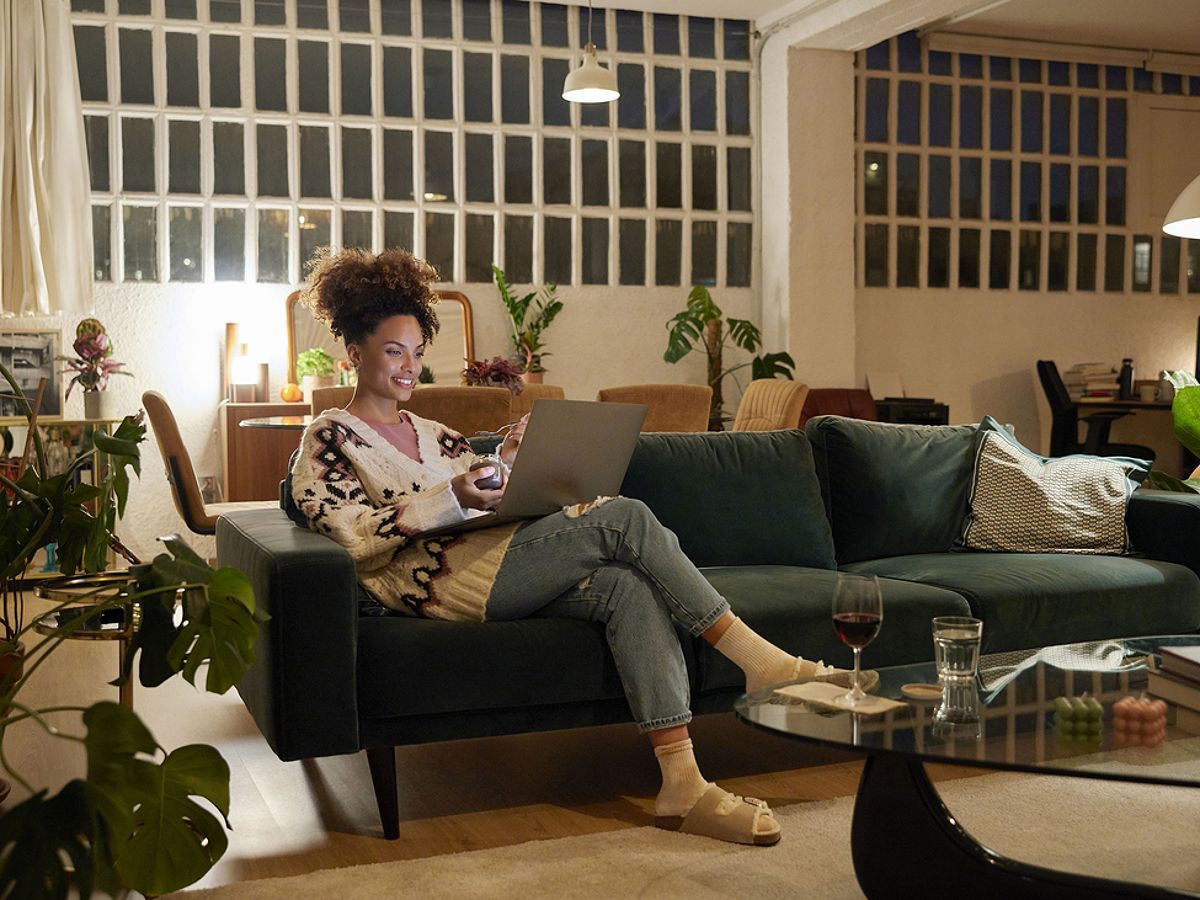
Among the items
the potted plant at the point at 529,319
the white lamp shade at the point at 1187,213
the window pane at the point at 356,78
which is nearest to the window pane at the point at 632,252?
the potted plant at the point at 529,319

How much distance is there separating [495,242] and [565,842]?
526 cm

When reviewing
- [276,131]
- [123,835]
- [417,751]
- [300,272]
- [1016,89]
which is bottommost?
[417,751]

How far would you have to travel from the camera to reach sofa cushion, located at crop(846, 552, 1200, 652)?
3.15 m

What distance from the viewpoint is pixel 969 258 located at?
8438mm

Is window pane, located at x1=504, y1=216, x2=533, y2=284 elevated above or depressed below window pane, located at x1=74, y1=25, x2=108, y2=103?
below

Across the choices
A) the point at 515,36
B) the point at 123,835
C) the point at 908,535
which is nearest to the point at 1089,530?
the point at 908,535

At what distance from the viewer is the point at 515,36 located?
7.37 meters

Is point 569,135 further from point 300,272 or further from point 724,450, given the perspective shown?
point 724,450

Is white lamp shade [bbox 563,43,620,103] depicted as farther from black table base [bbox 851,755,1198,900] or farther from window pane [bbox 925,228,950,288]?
black table base [bbox 851,755,1198,900]

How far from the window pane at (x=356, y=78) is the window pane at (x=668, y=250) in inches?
71.4

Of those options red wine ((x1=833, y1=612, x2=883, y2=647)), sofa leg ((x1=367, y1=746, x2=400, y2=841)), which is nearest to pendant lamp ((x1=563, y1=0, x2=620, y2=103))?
sofa leg ((x1=367, y1=746, x2=400, y2=841))

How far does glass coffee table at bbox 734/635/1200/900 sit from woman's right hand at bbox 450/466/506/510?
79cm

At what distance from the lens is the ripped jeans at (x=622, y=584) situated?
268cm

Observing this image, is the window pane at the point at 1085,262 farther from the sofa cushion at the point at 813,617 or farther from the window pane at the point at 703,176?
the sofa cushion at the point at 813,617
